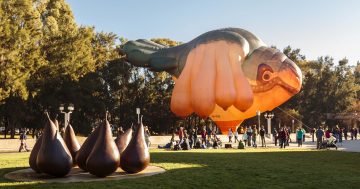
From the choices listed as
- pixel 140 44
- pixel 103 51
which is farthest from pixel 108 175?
pixel 103 51

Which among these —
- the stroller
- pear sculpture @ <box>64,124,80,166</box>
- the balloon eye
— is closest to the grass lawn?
pear sculpture @ <box>64,124,80,166</box>

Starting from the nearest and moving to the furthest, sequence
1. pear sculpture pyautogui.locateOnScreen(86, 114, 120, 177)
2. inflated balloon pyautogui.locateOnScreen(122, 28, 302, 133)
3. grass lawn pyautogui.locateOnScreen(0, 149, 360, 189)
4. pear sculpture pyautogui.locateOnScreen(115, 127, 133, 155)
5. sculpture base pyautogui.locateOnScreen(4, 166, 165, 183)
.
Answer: grass lawn pyautogui.locateOnScreen(0, 149, 360, 189) < sculpture base pyautogui.locateOnScreen(4, 166, 165, 183) < pear sculpture pyautogui.locateOnScreen(86, 114, 120, 177) < pear sculpture pyautogui.locateOnScreen(115, 127, 133, 155) < inflated balloon pyautogui.locateOnScreen(122, 28, 302, 133)

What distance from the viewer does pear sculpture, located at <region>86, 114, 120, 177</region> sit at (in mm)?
11359

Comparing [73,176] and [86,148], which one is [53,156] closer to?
[73,176]

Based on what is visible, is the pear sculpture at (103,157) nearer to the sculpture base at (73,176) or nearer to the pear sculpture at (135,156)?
the sculpture base at (73,176)

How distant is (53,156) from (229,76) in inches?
818

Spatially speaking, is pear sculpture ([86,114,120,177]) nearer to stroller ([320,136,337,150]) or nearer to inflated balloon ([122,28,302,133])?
stroller ([320,136,337,150])

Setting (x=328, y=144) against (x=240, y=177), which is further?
(x=328, y=144)

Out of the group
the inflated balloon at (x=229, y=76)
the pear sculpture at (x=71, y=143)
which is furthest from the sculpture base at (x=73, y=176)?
the inflated balloon at (x=229, y=76)

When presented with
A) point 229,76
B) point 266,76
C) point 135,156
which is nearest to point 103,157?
point 135,156

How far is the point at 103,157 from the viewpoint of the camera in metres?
11.4

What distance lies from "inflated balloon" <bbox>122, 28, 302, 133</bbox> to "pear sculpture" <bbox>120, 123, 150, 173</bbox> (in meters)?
18.7

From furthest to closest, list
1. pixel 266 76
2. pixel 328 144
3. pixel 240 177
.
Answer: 1. pixel 266 76
2. pixel 328 144
3. pixel 240 177

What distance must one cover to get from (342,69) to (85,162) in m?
70.5
